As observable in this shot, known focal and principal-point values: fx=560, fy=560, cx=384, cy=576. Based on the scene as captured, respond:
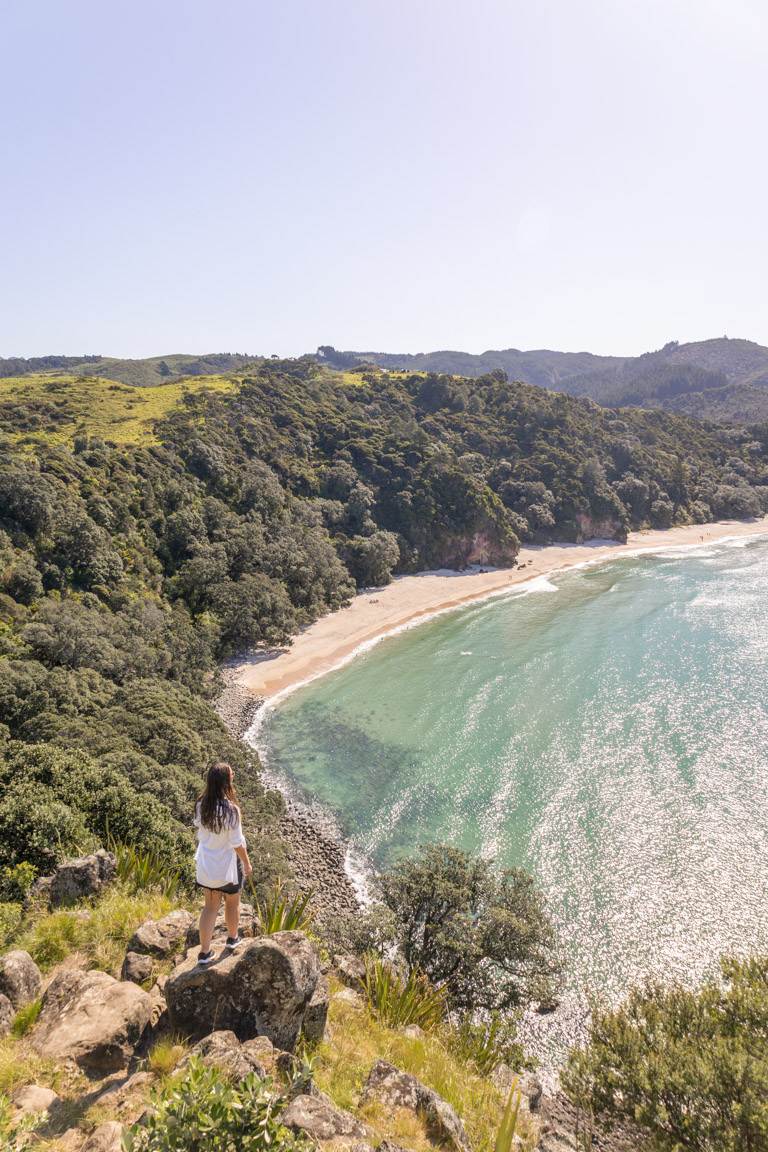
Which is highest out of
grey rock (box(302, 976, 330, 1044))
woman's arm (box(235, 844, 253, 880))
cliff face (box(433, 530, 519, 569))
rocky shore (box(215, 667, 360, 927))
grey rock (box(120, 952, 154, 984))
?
woman's arm (box(235, 844, 253, 880))

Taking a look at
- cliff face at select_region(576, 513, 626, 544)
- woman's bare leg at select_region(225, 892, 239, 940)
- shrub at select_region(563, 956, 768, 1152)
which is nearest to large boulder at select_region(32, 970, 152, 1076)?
woman's bare leg at select_region(225, 892, 239, 940)

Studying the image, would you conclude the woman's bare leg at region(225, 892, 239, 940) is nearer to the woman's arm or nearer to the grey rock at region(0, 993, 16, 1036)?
the woman's arm

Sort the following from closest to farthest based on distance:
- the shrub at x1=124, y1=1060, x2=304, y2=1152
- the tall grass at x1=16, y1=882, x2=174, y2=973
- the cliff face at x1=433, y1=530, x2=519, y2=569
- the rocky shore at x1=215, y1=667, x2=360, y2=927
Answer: the shrub at x1=124, y1=1060, x2=304, y2=1152 < the tall grass at x1=16, y1=882, x2=174, y2=973 < the rocky shore at x1=215, y1=667, x2=360, y2=927 < the cliff face at x1=433, y1=530, x2=519, y2=569

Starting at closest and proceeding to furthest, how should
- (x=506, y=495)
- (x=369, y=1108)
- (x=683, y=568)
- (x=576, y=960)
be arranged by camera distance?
(x=369, y=1108) → (x=576, y=960) → (x=683, y=568) → (x=506, y=495)

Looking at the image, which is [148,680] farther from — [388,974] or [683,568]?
[683,568]

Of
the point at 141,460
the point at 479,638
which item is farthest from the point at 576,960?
the point at 141,460

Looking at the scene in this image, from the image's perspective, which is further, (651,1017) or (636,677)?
(636,677)
